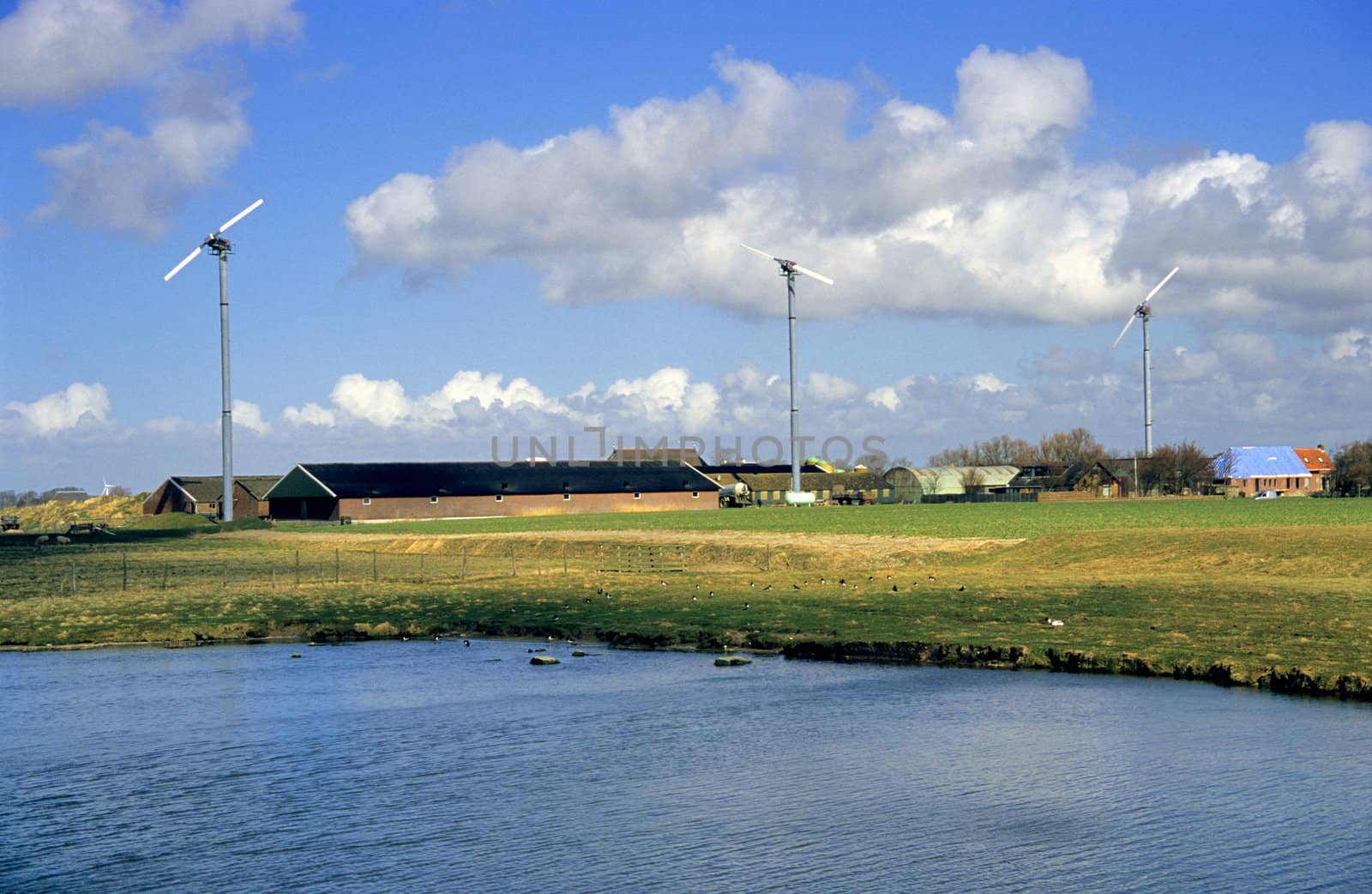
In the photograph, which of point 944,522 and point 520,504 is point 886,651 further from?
point 520,504

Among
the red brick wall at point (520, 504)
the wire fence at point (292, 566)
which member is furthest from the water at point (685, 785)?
the red brick wall at point (520, 504)

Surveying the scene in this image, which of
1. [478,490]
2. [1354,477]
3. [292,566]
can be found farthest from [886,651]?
[1354,477]

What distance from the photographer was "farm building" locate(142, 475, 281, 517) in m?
159

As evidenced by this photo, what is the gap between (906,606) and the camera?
41.9 meters

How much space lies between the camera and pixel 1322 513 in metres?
95.6

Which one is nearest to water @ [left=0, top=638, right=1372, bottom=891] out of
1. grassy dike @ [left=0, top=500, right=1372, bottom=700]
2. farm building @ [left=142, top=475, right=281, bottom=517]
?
grassy dike @ [left=0, top=500, right=1372, bottom=700]

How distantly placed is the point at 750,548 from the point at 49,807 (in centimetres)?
5201

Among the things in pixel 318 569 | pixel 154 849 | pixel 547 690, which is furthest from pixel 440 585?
pixel 154 849

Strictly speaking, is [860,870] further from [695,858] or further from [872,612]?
[872,612]

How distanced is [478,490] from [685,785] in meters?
133

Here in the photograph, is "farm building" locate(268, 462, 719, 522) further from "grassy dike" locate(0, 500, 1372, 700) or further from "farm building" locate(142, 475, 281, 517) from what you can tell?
"grassy dike" locate(0, 500, 1372, 700)

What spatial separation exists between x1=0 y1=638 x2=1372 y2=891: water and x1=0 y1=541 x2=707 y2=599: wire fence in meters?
25.8

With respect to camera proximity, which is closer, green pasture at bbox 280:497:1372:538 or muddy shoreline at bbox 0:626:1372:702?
muddy shoreline at bbox 0:626:1372:702

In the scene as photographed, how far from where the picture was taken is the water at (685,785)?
675 inches
